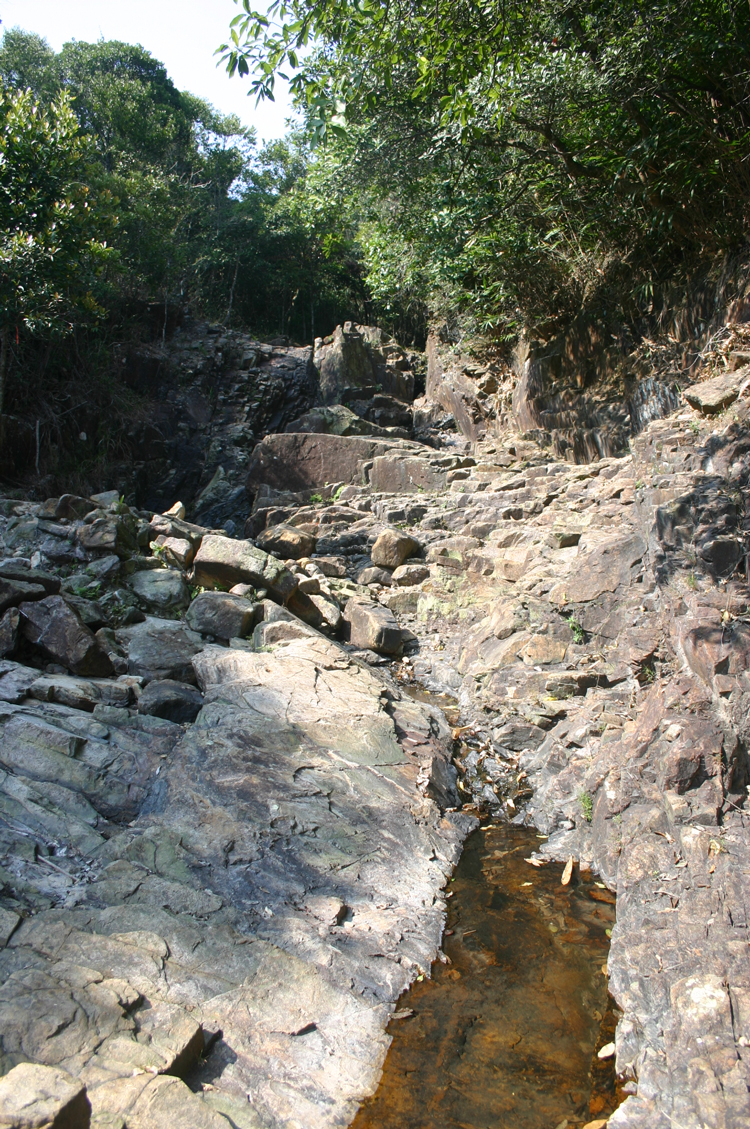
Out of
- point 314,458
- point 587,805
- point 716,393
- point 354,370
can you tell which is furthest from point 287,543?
point 354,370

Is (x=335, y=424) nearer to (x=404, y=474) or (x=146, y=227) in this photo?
(x=404, y=474)

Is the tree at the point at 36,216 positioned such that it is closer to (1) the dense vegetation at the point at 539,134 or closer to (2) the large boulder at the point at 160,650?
(1) the dense vegetation at the point at 539,134

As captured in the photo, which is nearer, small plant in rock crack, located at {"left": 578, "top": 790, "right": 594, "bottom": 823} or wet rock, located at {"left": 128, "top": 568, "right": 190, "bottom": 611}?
small plant in rock crack, located at {"left": 578, "top": 790, "right": 594, "bottom": 823}

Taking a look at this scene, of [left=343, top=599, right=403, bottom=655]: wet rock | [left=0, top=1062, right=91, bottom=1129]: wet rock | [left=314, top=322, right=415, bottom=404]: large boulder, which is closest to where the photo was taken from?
[left=0, top=1062, right=91, bottom=1129]: wet rock

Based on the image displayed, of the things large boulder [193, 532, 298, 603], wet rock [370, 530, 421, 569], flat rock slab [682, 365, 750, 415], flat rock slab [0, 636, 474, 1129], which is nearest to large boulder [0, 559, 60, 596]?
flat rock slab [0, 636, 474, 1129]

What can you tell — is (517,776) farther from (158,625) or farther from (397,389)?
(397,389)

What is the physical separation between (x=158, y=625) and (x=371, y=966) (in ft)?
12.7

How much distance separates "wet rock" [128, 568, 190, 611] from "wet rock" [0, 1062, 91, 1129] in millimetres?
5060

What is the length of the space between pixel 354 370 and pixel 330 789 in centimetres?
1377

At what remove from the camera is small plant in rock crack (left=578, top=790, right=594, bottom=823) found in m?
4.37

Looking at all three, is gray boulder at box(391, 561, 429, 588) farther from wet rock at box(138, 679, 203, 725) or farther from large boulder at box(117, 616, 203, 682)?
wet rock at box(138, 679, 203, 725)

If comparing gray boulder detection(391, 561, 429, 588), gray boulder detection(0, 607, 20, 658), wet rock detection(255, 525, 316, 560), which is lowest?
gray boulder detection(0, 607, 20, 658)

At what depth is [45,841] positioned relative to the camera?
3.46 m

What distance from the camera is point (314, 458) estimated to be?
1334 cm
